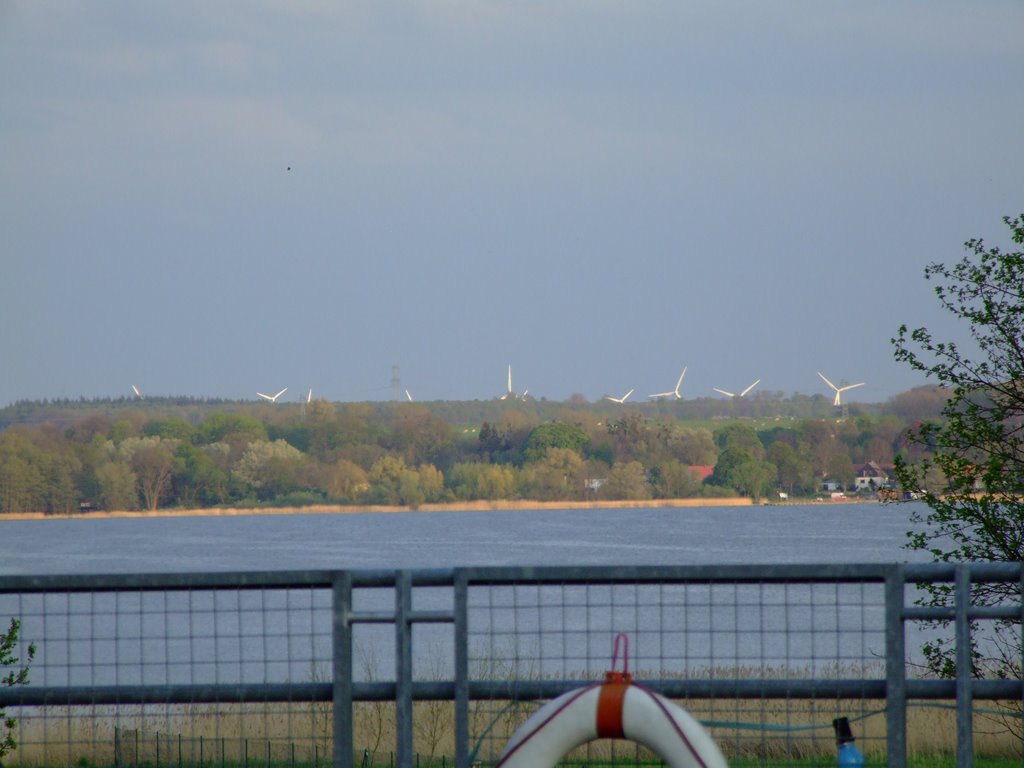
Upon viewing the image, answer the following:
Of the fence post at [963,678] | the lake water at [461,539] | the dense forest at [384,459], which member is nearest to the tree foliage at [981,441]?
the fence post at [963,678]

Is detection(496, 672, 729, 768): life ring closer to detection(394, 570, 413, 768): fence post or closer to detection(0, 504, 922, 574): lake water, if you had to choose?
detection(394, 570, 413, 768): fence post

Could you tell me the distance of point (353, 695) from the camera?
17.1 ft

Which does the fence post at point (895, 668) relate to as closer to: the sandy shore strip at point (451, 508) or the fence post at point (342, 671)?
the fence post at point (342, 671)

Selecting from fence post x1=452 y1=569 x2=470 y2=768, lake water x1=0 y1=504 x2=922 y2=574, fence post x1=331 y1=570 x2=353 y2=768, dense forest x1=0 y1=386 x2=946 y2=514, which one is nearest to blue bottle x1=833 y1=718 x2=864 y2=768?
fence post x1=452 y1=569 x2=470 y2=768

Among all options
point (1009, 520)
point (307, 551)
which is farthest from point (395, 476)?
point (1009, 520)

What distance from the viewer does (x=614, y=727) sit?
15.3 ft

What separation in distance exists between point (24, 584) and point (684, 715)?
103 inches

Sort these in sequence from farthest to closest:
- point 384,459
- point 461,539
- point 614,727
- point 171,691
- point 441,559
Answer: point 384,459, point 461,539, point 441,559, point 171,691, point 614,727

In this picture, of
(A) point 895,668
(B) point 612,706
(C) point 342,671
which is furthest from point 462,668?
(A) point 895,668

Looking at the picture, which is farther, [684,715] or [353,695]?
[353,695]

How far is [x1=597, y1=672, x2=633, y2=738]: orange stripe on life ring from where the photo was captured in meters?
4.65

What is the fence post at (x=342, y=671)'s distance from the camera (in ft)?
16.8

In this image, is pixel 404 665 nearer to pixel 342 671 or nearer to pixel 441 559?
pixel 342 671

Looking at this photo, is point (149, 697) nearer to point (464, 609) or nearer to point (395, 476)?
point (464, 609)
